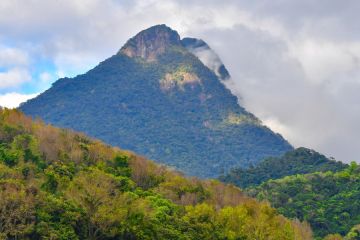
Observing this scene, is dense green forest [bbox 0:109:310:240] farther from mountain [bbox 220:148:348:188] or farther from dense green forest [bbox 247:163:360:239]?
mountain [bbox 220:148:348:188]

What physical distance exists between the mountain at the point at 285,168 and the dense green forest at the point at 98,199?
71676mm

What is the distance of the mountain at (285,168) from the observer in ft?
569

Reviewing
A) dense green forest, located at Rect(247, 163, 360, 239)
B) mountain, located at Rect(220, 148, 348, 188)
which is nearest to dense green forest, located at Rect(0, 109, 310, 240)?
dense green forest, located at Rect(247, 163, 360, 239)

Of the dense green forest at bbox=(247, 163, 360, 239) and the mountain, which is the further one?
the mountain

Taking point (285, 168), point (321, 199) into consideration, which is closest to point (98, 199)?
point (321, 199)

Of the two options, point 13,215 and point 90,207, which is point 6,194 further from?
point 90,207

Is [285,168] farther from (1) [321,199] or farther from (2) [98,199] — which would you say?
(2) [98,199]

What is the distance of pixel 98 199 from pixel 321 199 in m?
75.9

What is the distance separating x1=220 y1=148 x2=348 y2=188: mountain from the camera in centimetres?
17350

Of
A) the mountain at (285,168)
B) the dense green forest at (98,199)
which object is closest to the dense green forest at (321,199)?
the mountain at (285,168)

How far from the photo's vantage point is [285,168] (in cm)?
18538

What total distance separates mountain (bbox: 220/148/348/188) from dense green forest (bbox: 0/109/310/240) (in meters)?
71.7

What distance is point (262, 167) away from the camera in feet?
615

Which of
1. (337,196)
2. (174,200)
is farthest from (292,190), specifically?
(174,200)
